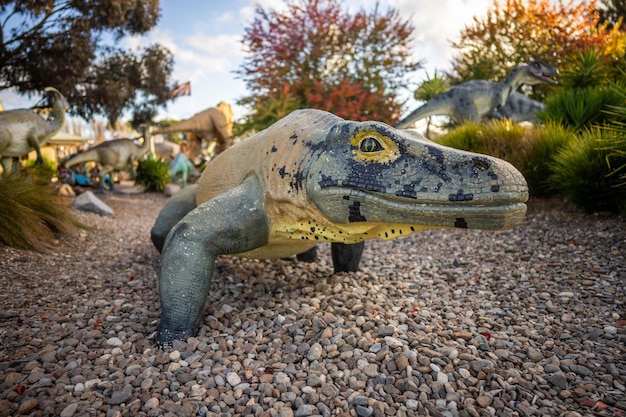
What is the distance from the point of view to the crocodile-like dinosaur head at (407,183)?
169 cm

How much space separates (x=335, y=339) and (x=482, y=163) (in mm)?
1155

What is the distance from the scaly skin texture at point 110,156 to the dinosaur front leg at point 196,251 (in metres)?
9.50

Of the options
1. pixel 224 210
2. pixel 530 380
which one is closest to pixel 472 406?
pixel 530 380

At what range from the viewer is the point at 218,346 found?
2.14m

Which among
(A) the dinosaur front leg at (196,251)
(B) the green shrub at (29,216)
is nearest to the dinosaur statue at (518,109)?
(A) the dinosaur front leg at (196,251)

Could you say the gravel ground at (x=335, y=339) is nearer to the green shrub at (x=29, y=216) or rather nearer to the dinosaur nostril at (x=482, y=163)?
the green shrub at (x=29, y=216)

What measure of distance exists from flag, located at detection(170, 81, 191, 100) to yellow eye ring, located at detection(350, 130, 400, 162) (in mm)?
13914

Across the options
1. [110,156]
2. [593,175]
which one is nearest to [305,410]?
[593,175]

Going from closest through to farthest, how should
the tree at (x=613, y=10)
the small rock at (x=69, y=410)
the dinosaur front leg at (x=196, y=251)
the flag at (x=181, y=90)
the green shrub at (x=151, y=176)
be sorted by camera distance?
the small rock at (x=69, y=410) → the dinosaur front leg at (x=196, y=251) → the green shrub at (x=151, y=176) → the flag at (x=181, y=90) → the tree at (x=613, y=10)

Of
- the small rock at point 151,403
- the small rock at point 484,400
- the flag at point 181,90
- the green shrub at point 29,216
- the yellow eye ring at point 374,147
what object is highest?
the flag at point 181,90

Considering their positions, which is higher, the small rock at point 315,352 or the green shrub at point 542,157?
the green shrub at point 542,157

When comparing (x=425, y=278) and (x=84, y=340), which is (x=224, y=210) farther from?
(x=425, y=278)

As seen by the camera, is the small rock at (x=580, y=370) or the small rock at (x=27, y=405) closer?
the small rock at (x=27, y=405)

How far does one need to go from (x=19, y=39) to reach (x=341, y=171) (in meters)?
10.7
